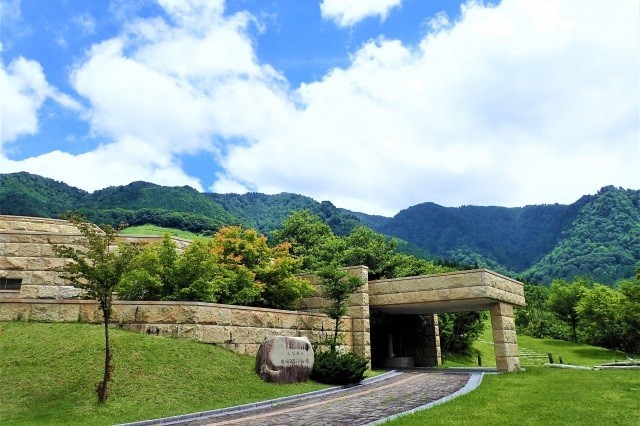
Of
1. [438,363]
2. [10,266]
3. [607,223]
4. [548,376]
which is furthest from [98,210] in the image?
[607,223]

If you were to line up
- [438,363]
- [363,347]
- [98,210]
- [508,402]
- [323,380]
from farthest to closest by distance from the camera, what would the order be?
[98,210] → [438,363] → [363,347] → [323,380] → [508,402]

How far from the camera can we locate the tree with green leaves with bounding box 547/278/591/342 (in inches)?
2092

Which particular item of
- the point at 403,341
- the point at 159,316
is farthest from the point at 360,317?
the point at 159,316

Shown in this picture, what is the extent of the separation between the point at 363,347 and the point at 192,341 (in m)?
10.1

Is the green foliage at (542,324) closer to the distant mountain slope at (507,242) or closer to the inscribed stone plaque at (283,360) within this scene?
the inscribed stone plaque at (283,360)

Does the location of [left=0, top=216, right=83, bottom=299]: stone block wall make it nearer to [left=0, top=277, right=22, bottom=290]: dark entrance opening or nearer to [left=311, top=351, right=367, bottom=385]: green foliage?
[left=0, top=277, right=22, bottom=290]: dark entrance opening

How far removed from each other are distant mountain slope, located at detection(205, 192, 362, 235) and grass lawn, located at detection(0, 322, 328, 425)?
10182 cm

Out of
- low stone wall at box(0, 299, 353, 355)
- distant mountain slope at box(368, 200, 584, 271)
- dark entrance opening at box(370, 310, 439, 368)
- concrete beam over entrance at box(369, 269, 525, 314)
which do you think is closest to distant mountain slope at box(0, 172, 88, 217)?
low stone wall at box(0, 299, 353, 355)

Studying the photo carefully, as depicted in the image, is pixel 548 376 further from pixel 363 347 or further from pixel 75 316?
pixel 75 316

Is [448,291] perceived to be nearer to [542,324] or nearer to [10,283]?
[10,283]

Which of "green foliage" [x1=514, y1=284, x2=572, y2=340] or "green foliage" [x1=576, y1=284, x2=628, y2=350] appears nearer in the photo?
"green foliage" [x1=576, y1=284, x2=628, y2=350]

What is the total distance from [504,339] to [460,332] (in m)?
19.9

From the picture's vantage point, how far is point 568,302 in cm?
5372

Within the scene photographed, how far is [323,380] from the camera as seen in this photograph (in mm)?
19172
